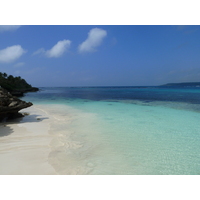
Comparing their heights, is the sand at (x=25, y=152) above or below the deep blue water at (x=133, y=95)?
below

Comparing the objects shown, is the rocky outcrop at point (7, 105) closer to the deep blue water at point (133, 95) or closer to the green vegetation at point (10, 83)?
the deep blue water at point (133, 95)

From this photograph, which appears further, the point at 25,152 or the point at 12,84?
the point at 12,84

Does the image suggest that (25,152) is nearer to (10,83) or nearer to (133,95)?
(133,95)

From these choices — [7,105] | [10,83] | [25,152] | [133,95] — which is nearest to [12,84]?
[10,83]

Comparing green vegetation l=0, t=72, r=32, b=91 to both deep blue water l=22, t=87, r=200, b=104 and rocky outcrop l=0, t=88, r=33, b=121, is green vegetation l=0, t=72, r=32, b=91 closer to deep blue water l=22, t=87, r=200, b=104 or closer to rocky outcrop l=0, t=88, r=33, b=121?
deep blue water l=22, t=87, r=200, b=104

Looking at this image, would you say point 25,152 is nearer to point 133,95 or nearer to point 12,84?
point 133,95

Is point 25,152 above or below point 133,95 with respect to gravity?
below

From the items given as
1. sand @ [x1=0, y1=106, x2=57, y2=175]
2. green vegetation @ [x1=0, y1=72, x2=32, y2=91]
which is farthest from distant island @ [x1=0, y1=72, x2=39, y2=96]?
sand @ [x1=0, y1=106, x2=57, y2=175]

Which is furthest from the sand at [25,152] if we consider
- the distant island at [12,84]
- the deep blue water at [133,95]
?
the distant island at [12,84]

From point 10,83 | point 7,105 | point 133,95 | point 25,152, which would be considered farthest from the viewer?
point 10,83

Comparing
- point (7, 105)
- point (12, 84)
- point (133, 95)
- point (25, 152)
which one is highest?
point (12, 84)

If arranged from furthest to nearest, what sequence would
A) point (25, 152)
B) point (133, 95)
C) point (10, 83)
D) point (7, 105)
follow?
point (10, 83), point (133, 95), point (7, 105), point (25, 152)

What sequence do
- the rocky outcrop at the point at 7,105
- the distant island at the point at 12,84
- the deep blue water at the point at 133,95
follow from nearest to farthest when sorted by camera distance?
the rocky outcrop at the point at 7,105 → the deep blue water at the point at 133,95 → the distant island at the point at 12,84
